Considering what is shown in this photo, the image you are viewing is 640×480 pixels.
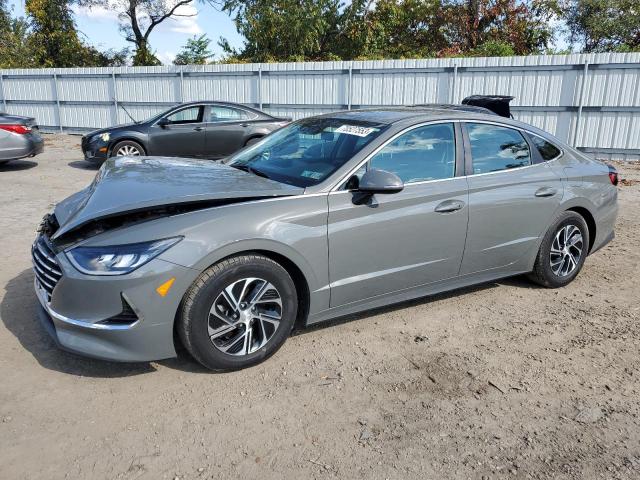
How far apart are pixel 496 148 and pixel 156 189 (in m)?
2.69

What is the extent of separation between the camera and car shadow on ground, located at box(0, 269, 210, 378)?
134 inches

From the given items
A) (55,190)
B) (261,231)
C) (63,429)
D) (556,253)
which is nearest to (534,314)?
(556,253)

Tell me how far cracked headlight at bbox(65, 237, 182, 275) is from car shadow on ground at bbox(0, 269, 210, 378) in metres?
0.75

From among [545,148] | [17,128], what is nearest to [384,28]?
[17,128]

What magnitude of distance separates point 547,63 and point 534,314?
10.7 metres

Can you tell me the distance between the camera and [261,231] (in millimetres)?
3283

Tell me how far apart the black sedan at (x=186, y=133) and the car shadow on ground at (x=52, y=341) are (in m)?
6.37

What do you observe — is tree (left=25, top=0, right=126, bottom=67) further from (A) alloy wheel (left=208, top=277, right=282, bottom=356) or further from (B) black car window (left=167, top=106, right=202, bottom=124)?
(A) alloy wheel (left=208, top=277, right=282, bottom=356)

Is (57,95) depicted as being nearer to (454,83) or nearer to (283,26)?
(283,26)

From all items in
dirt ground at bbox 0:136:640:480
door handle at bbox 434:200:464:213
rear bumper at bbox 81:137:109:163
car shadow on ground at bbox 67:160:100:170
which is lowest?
car shadow on ground at bbox 67:160:100:170

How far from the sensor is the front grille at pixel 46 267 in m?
3.20

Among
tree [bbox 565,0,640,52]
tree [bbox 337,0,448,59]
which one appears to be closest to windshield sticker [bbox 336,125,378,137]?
tree [bbox 337,0,448,59]

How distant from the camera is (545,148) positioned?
4.80m

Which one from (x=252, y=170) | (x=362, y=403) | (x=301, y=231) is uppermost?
(x=252, y=170)
